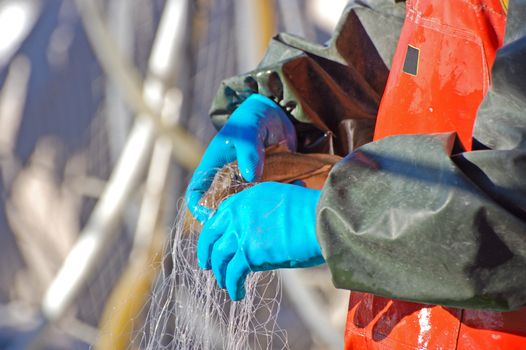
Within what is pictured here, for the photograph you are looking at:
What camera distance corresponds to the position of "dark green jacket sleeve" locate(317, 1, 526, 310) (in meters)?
0.95

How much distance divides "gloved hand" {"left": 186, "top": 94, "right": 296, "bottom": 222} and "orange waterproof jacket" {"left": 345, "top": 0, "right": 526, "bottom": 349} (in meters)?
0.25

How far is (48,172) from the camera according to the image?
128 inches

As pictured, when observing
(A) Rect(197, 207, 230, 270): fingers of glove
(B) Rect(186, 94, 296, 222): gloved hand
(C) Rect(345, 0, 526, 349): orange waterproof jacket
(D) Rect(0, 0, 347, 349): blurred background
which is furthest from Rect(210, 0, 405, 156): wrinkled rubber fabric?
(D) Rect(0, 0, 347, 349): blurred background

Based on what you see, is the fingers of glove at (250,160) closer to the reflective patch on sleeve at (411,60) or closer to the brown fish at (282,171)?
the brown fish at (282,171)

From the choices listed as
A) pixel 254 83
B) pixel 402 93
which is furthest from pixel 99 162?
pixel 402 93

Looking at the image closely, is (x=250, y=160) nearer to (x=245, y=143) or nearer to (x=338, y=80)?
(x=245, y=143)

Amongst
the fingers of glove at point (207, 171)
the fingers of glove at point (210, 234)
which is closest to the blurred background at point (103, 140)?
the fingers of glove at point (207, 171)

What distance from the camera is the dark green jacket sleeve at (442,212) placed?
954mm

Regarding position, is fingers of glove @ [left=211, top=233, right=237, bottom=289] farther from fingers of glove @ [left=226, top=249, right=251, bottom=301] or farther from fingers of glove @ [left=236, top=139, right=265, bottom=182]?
fingers of glove @ [left=236, top=139, right=265, bottom=182]

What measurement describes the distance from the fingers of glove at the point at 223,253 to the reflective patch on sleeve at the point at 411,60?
0.38 metres

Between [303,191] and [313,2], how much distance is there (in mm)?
2242

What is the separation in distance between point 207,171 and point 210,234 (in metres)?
0.22

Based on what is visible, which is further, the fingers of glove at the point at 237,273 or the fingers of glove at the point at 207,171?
the fingers of glove at the point at 207,171

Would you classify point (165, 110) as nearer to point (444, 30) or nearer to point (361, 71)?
point (361, 71)
